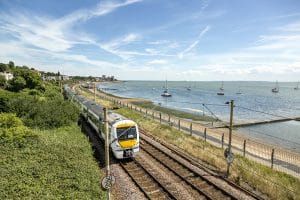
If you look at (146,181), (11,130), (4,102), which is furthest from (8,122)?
(146,181)

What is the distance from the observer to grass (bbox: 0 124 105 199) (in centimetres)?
1052

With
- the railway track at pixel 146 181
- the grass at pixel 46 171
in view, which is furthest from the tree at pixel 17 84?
the railway track at pixel 146 181

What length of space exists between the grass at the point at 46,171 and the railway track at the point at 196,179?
17.2 ft

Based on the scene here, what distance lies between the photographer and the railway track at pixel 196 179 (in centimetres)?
1312

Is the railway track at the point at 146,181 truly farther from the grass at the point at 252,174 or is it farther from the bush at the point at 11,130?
the bush at the point at 11,130

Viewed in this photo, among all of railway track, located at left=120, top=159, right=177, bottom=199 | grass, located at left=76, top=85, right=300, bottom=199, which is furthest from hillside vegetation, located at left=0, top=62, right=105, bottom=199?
grass, located at left=76, top=85, right=300, bottom=199

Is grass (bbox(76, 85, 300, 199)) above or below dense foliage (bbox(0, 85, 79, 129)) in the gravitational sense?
below

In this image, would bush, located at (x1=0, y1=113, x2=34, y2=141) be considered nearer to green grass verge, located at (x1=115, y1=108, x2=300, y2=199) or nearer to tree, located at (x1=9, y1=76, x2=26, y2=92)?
green grass verge, located at (x1=115, y1=108, x2=300, y2=199)

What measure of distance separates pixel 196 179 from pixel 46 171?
8.77m

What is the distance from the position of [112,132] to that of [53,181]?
676cm

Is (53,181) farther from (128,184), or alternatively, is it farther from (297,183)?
(297,183)

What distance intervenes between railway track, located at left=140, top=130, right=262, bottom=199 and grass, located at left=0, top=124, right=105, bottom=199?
5.23m

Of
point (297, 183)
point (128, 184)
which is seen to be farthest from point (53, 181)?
point (297, 183)

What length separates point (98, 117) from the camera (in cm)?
2241
